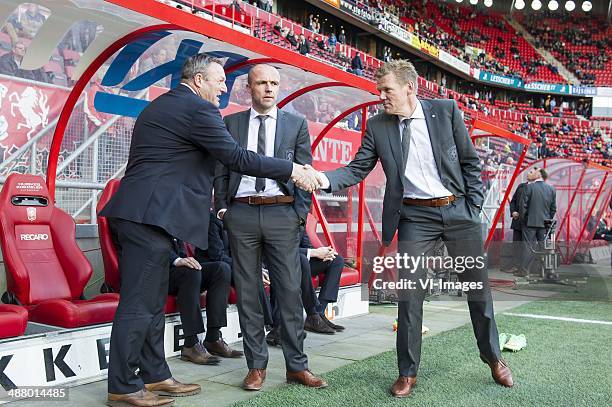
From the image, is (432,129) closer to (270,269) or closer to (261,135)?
(261,135)

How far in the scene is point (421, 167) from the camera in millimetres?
3914

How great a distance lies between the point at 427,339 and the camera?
5492 mm

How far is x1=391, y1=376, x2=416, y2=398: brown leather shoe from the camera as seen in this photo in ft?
12.0

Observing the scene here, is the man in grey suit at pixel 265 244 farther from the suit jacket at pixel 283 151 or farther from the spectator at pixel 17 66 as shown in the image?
the spectator at pixel 17 66

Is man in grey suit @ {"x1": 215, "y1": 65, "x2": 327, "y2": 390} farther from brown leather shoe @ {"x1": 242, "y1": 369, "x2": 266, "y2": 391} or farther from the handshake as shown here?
the handshake

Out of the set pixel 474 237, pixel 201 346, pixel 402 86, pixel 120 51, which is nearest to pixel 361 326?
pixel 201 346

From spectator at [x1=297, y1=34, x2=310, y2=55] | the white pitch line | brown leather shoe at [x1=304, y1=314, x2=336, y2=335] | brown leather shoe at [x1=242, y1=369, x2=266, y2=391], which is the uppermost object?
spectator at [x1=297, y1=34, x2=310, y2=55]

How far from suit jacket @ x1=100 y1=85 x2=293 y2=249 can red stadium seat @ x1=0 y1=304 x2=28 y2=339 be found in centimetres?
77

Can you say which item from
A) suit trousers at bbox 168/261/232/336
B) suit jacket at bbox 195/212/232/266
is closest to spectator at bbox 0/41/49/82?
suit jacket at bbox 195/212/232/266

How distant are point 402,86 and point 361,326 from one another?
2.98 m

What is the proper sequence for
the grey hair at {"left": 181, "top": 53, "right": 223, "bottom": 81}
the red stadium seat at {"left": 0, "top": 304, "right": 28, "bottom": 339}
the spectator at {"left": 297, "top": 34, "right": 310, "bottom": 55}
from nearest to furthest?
the red stadium seat at {"left": 0, "top": 304, "right": 28, "bottom": 339}, the grey hair at {"left": 181, "top": 53, "right": 223, "bottom": 81}, the spectator at {"left": 297, "top": 34, "right": 310, "bottom": 55}

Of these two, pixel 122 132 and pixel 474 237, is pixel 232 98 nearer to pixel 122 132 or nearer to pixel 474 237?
pixel 122 132

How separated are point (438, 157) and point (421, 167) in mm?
123

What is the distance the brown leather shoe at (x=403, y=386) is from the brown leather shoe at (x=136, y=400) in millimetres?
1331
